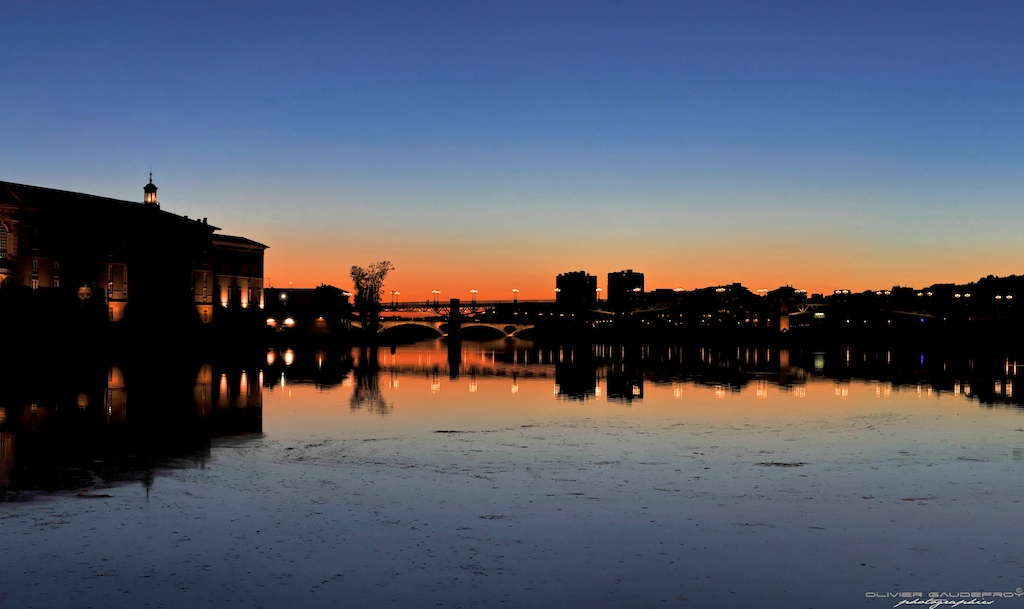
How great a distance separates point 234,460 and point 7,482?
6175 mm

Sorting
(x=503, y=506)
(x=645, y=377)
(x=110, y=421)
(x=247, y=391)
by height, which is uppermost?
(x=247, y=391)

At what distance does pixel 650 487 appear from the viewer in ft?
78.1

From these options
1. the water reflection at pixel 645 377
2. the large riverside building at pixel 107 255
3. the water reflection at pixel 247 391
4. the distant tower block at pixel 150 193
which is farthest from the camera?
the distant tower block at pixel 150 193

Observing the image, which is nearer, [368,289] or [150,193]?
[150,193]

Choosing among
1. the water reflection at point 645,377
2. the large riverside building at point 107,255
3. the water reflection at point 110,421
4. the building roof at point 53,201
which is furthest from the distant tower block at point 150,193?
the water reflection at point 110,421

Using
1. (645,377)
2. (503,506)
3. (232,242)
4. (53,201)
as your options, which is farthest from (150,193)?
(503,506)

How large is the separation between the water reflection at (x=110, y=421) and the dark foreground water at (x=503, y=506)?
21cm

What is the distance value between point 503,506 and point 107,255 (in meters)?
107

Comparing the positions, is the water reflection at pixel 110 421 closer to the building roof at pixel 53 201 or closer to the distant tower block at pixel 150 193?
the building roof at pixel 53 201

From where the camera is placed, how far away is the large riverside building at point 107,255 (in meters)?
104

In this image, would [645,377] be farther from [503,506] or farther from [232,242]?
[232,242]

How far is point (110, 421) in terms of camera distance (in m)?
36.4

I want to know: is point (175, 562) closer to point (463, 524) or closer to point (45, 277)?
point (463, 524)

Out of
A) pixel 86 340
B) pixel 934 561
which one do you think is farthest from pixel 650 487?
pixel 86 340
